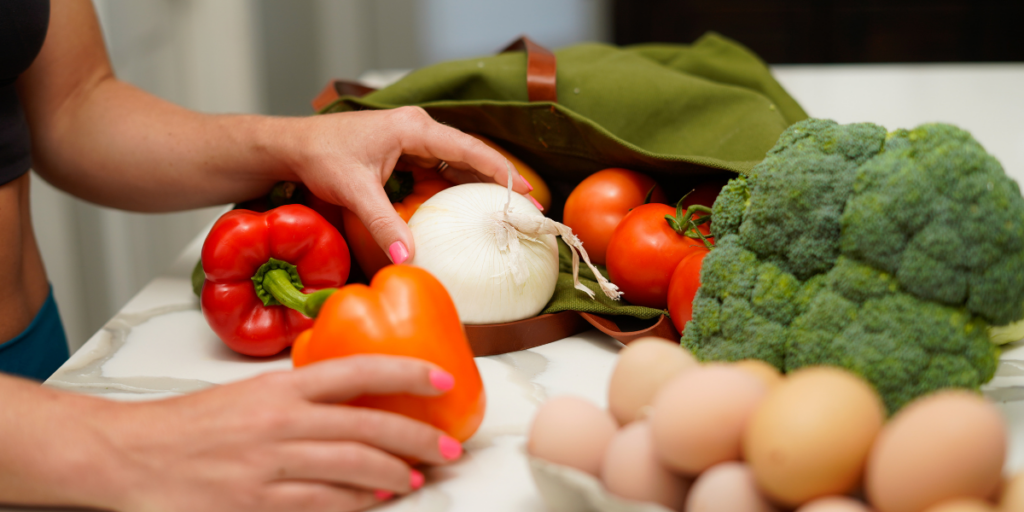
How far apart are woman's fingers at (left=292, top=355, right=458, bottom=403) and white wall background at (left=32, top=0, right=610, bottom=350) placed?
4.24 feet

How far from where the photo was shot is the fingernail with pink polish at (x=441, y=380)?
A: 0.46 m

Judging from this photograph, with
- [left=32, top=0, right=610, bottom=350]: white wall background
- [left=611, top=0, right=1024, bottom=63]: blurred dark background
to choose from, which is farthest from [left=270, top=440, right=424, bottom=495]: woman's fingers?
[left=611, top=0, right=1024, bottom=63]: blurred dark background

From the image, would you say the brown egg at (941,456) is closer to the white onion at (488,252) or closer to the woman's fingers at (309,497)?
the woman's fingers at (309,497)

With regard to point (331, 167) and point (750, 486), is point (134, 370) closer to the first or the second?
point (331, 167)

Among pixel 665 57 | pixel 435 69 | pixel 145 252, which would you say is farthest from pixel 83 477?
pixel 145 252

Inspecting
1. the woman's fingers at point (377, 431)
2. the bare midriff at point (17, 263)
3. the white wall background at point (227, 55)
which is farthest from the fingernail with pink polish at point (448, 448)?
the white wall background at point (227, 55)

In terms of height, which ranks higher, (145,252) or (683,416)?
(683,416)

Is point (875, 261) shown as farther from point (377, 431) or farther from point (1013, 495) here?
point (377, 431)

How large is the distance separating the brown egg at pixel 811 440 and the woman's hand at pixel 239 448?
210 millimetres

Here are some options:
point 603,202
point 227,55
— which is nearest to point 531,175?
point 603,202

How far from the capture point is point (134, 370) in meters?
0.68

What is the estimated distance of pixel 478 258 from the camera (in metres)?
0.69

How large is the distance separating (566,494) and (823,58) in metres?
3.23

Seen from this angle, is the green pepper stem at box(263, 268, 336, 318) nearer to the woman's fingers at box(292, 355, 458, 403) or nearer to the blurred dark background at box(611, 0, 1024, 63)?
the woman's fingers at box(292, 355, 458, 403)
